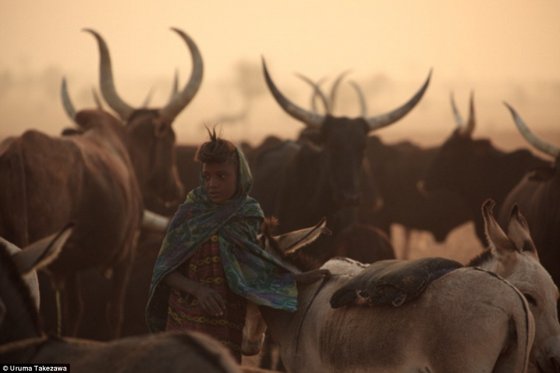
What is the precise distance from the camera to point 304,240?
547 cm

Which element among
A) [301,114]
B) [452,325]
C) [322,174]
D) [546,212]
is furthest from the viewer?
[301,114]

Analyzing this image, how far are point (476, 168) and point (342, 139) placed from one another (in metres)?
4.56

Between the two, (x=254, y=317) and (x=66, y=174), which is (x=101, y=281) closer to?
(x=66, y=174)

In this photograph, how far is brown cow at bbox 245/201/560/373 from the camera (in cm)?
448

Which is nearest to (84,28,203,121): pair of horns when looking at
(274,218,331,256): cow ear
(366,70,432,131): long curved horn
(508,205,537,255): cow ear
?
(366,70,432,131): long curved horn

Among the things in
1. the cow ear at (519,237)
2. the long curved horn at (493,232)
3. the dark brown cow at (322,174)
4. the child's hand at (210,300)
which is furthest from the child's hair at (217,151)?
the dark brown cow at (322,174)

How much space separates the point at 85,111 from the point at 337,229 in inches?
108

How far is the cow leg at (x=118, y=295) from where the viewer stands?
10.9m

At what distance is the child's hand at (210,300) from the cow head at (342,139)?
19.7 feet

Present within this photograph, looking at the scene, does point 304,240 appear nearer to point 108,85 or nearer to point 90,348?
point 90,348

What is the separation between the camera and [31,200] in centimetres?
910

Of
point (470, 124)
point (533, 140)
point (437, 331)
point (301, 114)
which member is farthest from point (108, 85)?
point (437, 331)

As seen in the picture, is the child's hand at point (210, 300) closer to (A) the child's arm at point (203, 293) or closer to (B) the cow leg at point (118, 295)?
(A) the child's arm at point (203, 293)

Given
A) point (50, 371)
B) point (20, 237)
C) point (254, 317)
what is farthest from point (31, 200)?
point (50, 371)
